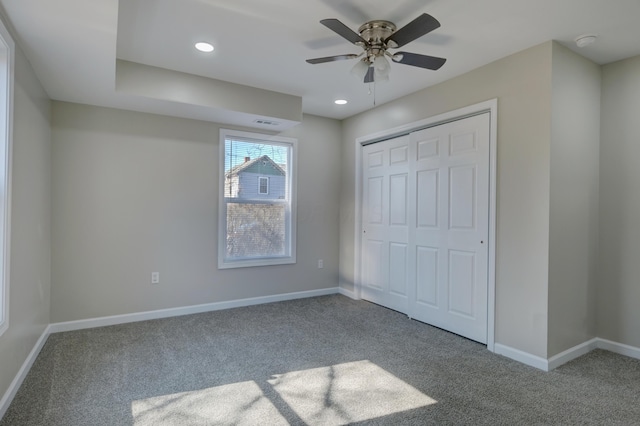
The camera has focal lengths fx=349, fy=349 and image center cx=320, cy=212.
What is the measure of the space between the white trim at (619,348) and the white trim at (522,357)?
2.96ft

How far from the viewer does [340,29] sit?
2139mm

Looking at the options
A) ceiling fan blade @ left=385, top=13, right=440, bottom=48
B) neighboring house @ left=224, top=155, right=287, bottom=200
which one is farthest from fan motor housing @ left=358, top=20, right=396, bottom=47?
neighboring house @ left=224, top=155, right=287, bottom=200

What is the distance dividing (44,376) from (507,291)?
3667mm

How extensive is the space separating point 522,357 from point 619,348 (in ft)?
3.25

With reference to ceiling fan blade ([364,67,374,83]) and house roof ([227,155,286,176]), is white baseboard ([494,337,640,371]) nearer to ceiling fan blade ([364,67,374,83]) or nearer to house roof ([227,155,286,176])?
ceiling fan blade ([364,67,374,83])

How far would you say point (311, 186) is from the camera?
4.92 metres

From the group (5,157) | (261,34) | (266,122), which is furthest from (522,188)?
(5,157)

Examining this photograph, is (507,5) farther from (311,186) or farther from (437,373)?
(311,186)

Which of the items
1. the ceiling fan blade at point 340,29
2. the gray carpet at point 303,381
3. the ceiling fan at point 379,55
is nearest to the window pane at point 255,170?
the gray carpet at point 303,381

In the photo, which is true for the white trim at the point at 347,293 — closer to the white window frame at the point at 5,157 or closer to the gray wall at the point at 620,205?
the gray wall at the point at 620,205

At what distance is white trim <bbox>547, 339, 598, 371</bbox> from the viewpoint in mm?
2758

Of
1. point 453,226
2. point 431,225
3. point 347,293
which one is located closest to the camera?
point 453,226

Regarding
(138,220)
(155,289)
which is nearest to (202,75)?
(138,220)

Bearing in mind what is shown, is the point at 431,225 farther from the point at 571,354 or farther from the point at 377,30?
the point at 377,30
